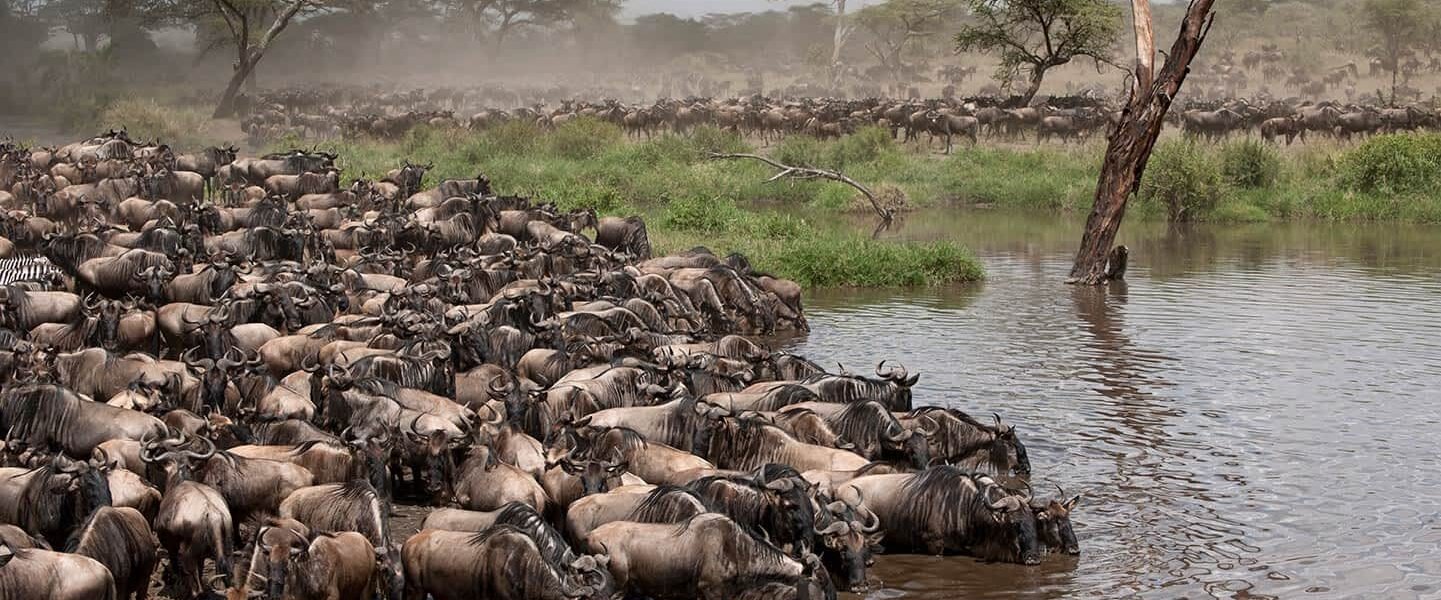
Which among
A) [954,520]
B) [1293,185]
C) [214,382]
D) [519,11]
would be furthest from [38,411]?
[519,11]

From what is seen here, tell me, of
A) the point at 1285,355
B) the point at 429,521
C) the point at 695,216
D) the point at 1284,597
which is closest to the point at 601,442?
the point at 429,521

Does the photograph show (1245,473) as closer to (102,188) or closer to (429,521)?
(429,521)

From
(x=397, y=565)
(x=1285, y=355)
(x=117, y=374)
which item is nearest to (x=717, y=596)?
(x=397, y=565)

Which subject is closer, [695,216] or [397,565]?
[397,565]

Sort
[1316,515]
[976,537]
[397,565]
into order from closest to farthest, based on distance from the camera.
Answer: [397,565] → [976,537] → [1316,515]

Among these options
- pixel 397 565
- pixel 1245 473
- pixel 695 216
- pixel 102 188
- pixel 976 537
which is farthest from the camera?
pixel 695 216

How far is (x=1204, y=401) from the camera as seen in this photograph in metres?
12.8

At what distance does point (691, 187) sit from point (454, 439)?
770 inches

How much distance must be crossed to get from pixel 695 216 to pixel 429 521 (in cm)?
1423

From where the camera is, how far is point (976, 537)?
8.64m

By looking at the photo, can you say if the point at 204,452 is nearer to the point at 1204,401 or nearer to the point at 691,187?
the point at 1204,401

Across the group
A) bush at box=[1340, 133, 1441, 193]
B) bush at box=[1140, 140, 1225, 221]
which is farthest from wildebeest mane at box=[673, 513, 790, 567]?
bush at box=[1340, 133, 1441, 193]

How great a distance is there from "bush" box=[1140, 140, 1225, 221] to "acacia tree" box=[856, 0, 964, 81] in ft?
128

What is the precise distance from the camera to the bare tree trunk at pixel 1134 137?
18.2 meters
